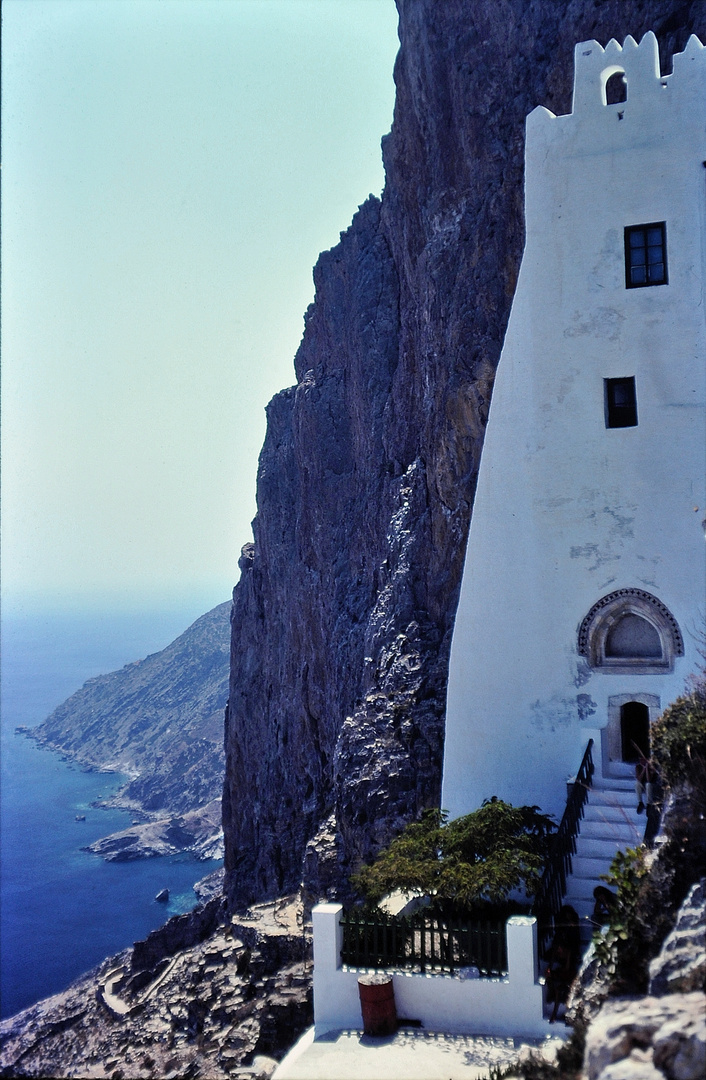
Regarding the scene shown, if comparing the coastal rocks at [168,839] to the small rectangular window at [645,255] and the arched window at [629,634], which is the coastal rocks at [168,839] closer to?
the arched window at [629,634]

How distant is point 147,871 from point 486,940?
324ft

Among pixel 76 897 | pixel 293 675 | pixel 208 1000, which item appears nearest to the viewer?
pixel 208 1000

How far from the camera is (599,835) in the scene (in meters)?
15.6

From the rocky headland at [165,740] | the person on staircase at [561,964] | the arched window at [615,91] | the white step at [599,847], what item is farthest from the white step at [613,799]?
the rocky headland at [165,740]

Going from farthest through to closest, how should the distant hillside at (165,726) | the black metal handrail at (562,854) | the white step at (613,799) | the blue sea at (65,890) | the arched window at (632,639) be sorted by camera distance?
the distant hillside at (165,726), the blue sea at (65,890), the arched window at (632,639), the white step at (613,799), the black metal handrail at (562,854)

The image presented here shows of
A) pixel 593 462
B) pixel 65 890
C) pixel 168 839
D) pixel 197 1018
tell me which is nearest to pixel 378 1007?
pixel 593 462

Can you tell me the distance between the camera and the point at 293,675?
51.4 meters

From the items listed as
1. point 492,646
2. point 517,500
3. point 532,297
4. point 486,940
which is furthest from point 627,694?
point 532,297

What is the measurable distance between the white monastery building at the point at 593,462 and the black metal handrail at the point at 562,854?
0.34 meters

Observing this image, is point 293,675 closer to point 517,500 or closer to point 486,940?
point 517,500

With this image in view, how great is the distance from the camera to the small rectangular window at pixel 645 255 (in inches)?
698

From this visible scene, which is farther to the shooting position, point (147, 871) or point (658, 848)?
point (147, 871)

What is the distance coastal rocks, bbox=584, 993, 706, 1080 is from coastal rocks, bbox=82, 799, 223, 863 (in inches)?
4042

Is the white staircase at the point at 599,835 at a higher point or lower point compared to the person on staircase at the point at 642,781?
lower
